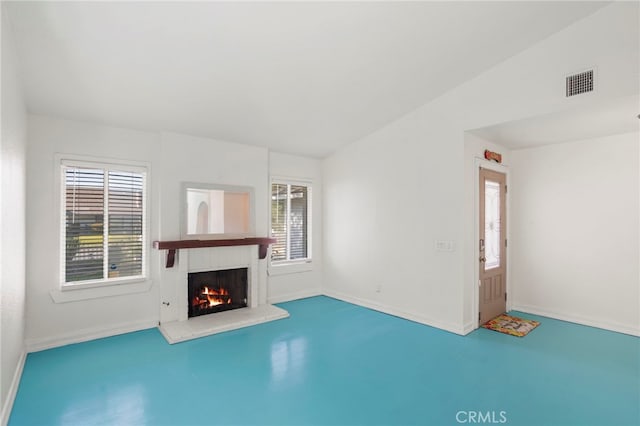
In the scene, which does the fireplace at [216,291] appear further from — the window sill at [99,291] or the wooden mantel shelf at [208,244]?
the window sill at [99,291]

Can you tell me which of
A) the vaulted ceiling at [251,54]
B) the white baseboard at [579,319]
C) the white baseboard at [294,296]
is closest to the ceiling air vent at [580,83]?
the vaulted ceiling at [251,54]

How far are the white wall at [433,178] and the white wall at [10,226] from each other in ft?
14.3

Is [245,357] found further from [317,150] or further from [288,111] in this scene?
[317,150]

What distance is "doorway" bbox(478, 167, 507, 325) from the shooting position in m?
4.48

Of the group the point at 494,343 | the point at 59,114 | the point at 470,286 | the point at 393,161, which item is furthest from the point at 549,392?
the point at 59,114

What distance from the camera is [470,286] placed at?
14.0 ft

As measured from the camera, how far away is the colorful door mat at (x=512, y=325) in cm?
414

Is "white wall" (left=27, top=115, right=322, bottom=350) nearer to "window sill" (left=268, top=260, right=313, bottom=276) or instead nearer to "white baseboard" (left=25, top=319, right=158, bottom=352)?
"white baseboard" (left=25, top=319, right=158, bottom=352)

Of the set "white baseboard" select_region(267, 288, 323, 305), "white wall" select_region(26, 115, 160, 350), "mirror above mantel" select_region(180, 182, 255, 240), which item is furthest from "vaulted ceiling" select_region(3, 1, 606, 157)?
"white baseboard" select_region(267, 288, 323, 305)

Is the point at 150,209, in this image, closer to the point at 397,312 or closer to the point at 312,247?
the point at 312,247

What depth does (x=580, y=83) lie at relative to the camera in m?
3.21

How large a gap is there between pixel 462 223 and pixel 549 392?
6.54 ft

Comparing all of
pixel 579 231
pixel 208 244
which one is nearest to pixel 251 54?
pixel 208 244

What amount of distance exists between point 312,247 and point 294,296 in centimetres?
99
